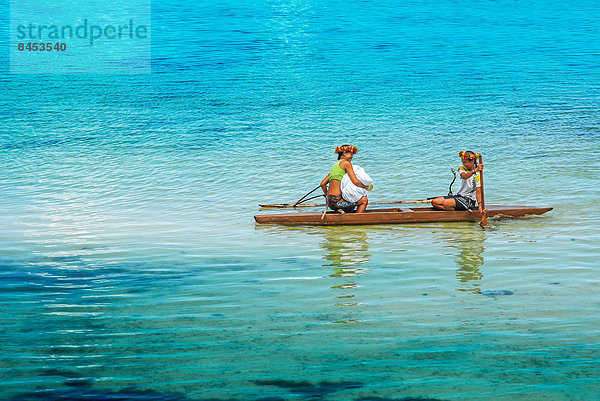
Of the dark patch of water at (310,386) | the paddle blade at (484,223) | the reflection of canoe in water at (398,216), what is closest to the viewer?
the dark patch of water at (310,386)

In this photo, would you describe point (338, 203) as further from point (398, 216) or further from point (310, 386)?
point (310, 386)

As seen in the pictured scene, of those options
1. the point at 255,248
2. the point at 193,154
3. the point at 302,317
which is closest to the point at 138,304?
the point at 302,317

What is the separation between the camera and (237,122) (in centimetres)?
2709

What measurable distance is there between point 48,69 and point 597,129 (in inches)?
1248

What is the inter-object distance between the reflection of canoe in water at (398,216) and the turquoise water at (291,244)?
0.21m

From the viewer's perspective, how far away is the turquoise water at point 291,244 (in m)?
4.99

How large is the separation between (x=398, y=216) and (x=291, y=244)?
212 cm

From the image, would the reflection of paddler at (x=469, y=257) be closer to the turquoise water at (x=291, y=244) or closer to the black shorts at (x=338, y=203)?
the turquoise water at (x=291, y=244)

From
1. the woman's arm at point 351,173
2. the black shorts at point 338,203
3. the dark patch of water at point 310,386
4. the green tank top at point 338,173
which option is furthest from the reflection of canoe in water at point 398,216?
the dark patch of water at point 310,386

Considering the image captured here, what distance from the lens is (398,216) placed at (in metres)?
11.1

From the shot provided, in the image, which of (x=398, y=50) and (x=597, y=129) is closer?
(x=597, y=129)

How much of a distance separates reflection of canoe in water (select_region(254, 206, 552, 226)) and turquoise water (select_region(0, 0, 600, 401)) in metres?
0.21

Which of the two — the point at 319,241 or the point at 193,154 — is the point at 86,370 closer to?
the point at 319,241

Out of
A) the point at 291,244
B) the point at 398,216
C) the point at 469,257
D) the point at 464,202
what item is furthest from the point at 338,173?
the point at 469,257
